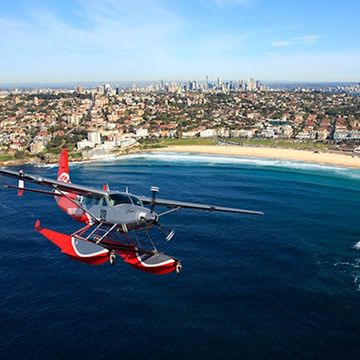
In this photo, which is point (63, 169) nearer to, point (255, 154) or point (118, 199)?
point (118, 199)

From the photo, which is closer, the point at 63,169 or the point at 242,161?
the point at 63,169

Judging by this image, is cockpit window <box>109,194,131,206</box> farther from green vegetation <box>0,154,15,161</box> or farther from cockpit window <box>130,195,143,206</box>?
green vegetation <box>0,154,15,161</box>

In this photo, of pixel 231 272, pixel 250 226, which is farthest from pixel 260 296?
pixel 250 226

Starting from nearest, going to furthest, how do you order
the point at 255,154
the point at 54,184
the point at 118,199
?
the point at 118,199 → the point at 54,184 → the point at 255,154

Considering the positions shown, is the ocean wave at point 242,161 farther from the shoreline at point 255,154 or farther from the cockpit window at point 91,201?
the cockpit window at point 91,201

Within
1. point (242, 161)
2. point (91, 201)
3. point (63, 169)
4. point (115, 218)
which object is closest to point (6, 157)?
point (242, 161)

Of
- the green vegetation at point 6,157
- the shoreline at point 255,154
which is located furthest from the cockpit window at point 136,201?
the green vegetation at point 6,157
